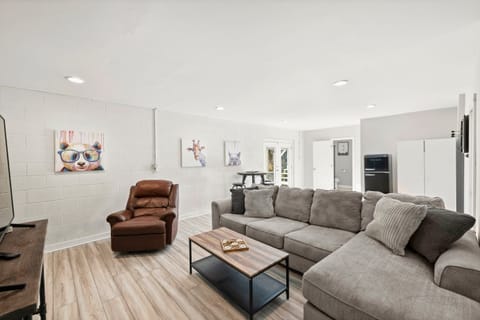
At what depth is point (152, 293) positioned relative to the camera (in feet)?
6.57

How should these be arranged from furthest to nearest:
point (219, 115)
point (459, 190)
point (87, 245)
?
point (219, 115) < point (459, 190) < point (87, 245)

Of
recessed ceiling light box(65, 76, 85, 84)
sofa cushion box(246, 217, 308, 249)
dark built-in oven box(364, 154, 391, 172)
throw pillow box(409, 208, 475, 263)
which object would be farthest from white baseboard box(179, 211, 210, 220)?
dark built-in oven box(364, 154, 391, 172)

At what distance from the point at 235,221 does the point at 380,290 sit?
6.24 feet

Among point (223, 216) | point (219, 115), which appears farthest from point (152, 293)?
point (219, 115)

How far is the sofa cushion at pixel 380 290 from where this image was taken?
110 centimetres

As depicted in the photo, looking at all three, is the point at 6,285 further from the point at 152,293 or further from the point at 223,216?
the point at 223,216

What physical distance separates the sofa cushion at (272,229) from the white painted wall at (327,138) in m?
4.78

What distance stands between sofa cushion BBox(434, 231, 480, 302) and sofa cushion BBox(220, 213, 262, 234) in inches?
75.5

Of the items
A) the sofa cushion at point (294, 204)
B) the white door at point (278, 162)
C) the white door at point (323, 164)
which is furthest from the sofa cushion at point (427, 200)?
the white door at point (323, 164)

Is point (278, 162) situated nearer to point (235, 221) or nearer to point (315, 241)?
point (235, 221)

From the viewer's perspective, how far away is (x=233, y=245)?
80.5 inches

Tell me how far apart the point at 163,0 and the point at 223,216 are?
2.65 meters

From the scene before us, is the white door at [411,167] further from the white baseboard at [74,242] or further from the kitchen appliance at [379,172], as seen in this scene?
the white baseboard at [74,242]

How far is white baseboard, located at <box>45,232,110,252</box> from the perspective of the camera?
117 inches
